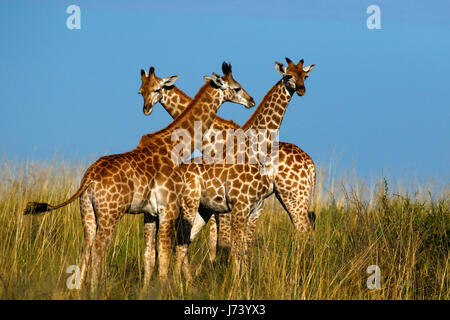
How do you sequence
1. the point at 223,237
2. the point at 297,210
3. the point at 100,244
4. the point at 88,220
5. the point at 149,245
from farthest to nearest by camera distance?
the point at 297,210 → the point at 223,237 → the point at 149,245 → the point at 88,220 → the point at 100,244

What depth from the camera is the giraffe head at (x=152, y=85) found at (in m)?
9.46

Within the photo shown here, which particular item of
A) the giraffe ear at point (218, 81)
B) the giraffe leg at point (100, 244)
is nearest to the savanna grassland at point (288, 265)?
Result: the giraffe leg at point (100, 244)

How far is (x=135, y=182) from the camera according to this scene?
24.7 ft

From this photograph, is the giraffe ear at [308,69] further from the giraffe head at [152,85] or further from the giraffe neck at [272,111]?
the giraffe head at [152,85]

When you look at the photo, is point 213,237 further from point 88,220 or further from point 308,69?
point 308,69

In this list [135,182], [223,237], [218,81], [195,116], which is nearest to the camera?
[135,182]

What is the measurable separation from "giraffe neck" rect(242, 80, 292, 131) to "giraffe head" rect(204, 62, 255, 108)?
63 centimetres

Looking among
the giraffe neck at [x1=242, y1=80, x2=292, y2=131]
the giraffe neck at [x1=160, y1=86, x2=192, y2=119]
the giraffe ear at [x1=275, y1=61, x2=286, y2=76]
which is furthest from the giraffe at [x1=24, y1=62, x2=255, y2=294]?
the giraffe neck at [x1=160, y1=86, x2=192, y2=119]

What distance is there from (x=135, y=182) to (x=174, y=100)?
9.39 ft

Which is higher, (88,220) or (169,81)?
(169,81)

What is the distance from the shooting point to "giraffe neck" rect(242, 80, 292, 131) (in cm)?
952

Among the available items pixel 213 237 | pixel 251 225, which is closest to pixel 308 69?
pixel 251 225

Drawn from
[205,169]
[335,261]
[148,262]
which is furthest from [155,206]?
[335,261]
